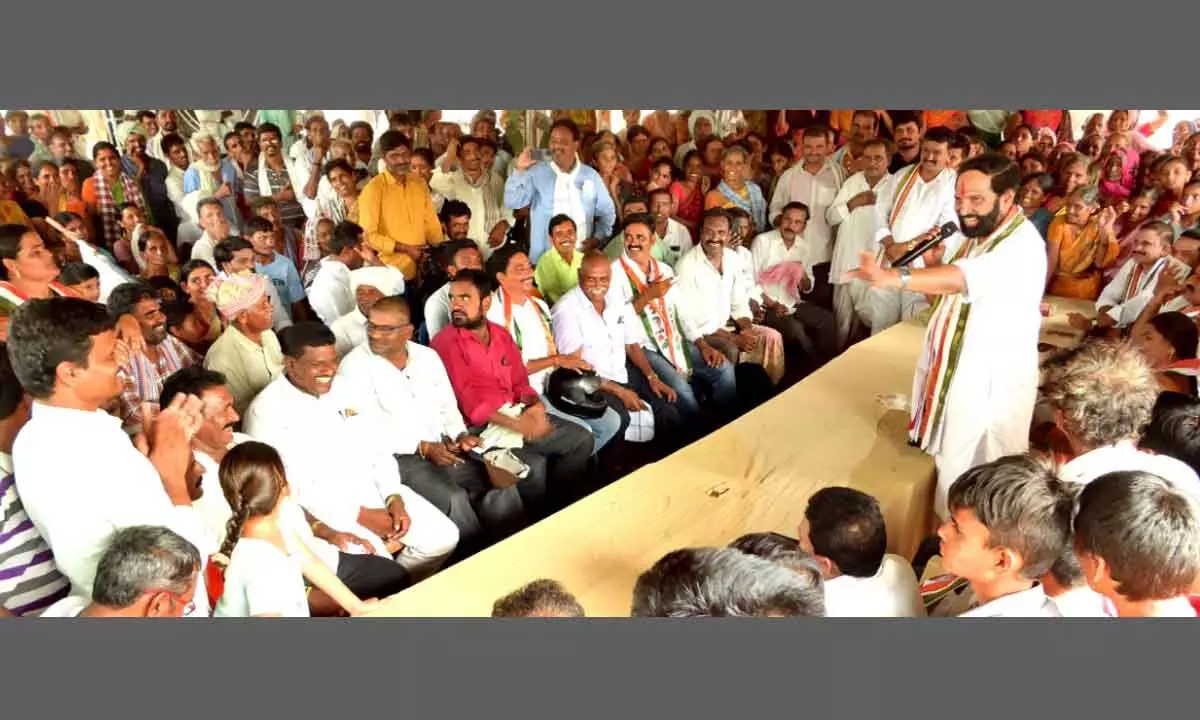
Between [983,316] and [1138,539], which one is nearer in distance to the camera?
[1138,539]

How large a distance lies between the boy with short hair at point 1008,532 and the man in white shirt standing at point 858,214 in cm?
77

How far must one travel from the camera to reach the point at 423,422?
3705mm

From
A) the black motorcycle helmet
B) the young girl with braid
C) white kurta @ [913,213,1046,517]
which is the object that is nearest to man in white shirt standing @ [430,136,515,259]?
the black motorcycle helmet

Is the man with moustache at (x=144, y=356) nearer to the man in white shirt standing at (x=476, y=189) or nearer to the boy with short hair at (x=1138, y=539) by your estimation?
the man in white shirt standing at (x=476, y=189)

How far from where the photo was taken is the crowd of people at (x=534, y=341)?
11.0 feet

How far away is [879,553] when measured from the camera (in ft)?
11.7

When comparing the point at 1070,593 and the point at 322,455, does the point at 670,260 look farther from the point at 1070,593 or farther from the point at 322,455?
the point at 1070,593

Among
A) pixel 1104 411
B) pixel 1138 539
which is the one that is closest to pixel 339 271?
pixel 1104 411

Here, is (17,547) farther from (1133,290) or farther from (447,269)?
(1133,290)

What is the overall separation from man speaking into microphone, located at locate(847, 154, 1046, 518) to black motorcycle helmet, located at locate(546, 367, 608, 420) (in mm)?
1044

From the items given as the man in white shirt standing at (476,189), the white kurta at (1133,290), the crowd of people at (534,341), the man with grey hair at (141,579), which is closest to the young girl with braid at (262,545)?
the crowd of people at (534,341)

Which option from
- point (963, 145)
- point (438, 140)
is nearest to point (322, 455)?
point (438, 140)

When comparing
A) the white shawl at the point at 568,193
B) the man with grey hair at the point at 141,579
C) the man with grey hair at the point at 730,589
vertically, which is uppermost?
the white shawl at the point at 568,193

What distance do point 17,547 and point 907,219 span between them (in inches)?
124
